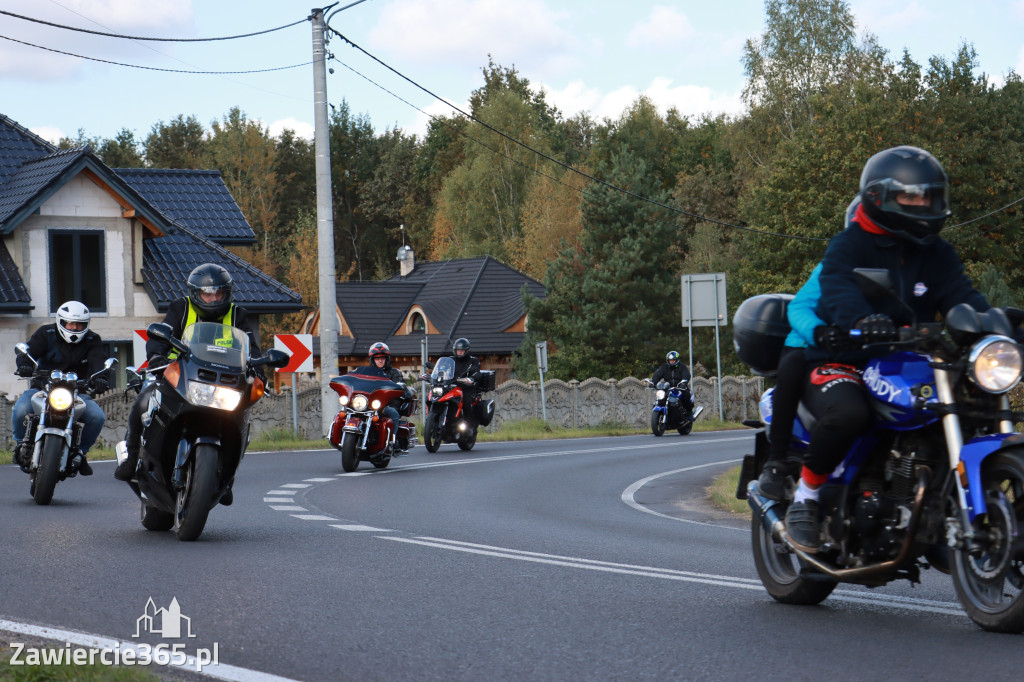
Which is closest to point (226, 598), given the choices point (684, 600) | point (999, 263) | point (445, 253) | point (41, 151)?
point (684, 600)

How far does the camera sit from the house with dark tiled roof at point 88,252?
31.2m

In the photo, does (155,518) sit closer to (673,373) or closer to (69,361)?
(69,361)

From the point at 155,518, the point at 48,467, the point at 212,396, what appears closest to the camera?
the point at 212,396

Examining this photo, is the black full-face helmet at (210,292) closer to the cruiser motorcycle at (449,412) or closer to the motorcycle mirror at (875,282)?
the motorcycle mirror at (875,282)

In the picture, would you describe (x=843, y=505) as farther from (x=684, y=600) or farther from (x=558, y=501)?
(x=558, y=501)

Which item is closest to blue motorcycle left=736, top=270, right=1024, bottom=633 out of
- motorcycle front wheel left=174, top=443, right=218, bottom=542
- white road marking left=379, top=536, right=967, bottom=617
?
white road marking left=379, top=536, right=967, bottom=617

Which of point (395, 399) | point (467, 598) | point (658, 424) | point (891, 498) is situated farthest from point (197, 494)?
point (658, 424)

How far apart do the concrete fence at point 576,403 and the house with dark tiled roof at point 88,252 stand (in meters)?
2.75

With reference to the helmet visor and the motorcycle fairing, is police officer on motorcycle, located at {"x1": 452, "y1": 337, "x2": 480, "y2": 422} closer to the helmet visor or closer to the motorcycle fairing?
the helmet visor

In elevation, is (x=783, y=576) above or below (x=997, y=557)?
below

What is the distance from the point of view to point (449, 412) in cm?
2364

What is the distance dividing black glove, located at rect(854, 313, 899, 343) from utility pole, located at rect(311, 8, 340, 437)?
21.1 meters

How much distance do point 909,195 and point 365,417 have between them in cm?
1293

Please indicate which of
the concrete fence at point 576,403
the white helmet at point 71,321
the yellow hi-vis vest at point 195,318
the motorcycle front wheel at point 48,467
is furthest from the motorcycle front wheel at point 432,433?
the yellow hi-vis vest at point 195,318
